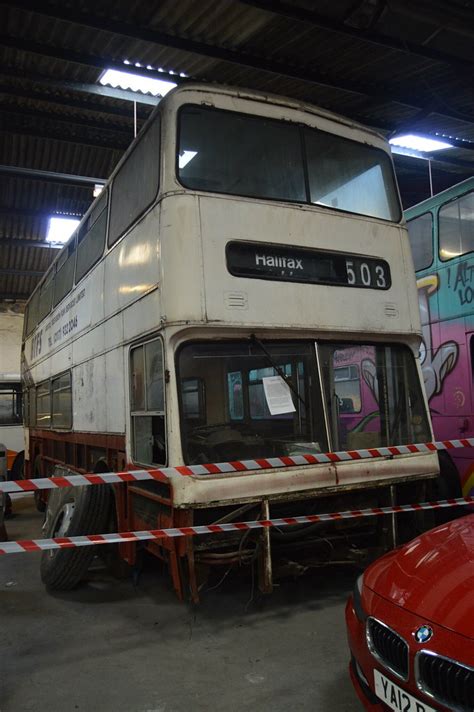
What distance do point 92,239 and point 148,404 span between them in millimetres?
2852

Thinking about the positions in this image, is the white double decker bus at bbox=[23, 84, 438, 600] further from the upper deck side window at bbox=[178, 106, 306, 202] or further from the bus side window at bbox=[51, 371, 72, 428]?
the bus side window at bbox=[51, 371, 72, 428]

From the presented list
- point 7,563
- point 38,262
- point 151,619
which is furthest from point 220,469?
point 38,262

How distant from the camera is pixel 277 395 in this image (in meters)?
4.45

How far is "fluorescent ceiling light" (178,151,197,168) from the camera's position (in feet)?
14.3

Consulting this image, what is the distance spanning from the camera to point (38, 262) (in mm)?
15273

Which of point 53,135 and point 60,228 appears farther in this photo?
point 60,228

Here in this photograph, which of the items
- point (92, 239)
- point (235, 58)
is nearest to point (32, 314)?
point (92, 239)

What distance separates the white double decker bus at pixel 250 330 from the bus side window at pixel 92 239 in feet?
1.67

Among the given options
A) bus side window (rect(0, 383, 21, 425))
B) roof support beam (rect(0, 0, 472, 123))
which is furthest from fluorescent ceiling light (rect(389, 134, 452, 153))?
bus side window (rect(0, 383, 21, 425))

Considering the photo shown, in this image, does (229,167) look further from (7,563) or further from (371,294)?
(7,563)

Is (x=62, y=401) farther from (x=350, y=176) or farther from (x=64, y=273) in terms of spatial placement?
(x=350, y=176)

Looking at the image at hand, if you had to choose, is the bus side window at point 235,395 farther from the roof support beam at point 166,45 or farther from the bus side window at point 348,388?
the roof support beam at point 166,45

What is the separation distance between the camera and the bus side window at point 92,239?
6046 millimetres

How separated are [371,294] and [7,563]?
5.34 metres
